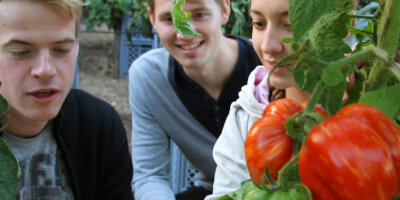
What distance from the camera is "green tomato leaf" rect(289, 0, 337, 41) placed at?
0.29m

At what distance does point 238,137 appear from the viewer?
90cm

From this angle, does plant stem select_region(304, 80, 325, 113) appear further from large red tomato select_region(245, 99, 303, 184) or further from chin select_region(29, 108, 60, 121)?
chin select_region(29, 108, 60, 121)

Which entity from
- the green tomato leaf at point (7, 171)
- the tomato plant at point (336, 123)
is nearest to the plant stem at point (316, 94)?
the tomato plant at point (336, 123)

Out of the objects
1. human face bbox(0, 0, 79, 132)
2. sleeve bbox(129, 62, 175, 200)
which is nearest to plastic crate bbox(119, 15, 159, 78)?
sleeve bbox(129, 62, 175, 200)

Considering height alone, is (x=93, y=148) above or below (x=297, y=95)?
below

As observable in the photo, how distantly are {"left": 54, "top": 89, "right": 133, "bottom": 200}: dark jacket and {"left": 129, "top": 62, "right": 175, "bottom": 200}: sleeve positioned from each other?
0.18m

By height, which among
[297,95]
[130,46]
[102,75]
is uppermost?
[297,95]

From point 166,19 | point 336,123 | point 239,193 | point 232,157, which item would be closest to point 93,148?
point 166,19

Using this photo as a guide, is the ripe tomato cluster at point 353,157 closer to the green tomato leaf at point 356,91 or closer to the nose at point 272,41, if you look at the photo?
the green tomato leaf at point 356,91

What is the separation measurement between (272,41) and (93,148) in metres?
0.81

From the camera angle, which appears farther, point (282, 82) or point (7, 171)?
point (282, 82)

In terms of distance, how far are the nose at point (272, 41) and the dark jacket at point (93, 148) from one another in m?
0.77

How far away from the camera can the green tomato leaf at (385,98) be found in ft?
0.96

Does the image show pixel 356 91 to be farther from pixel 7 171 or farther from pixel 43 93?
pixel 43 93
